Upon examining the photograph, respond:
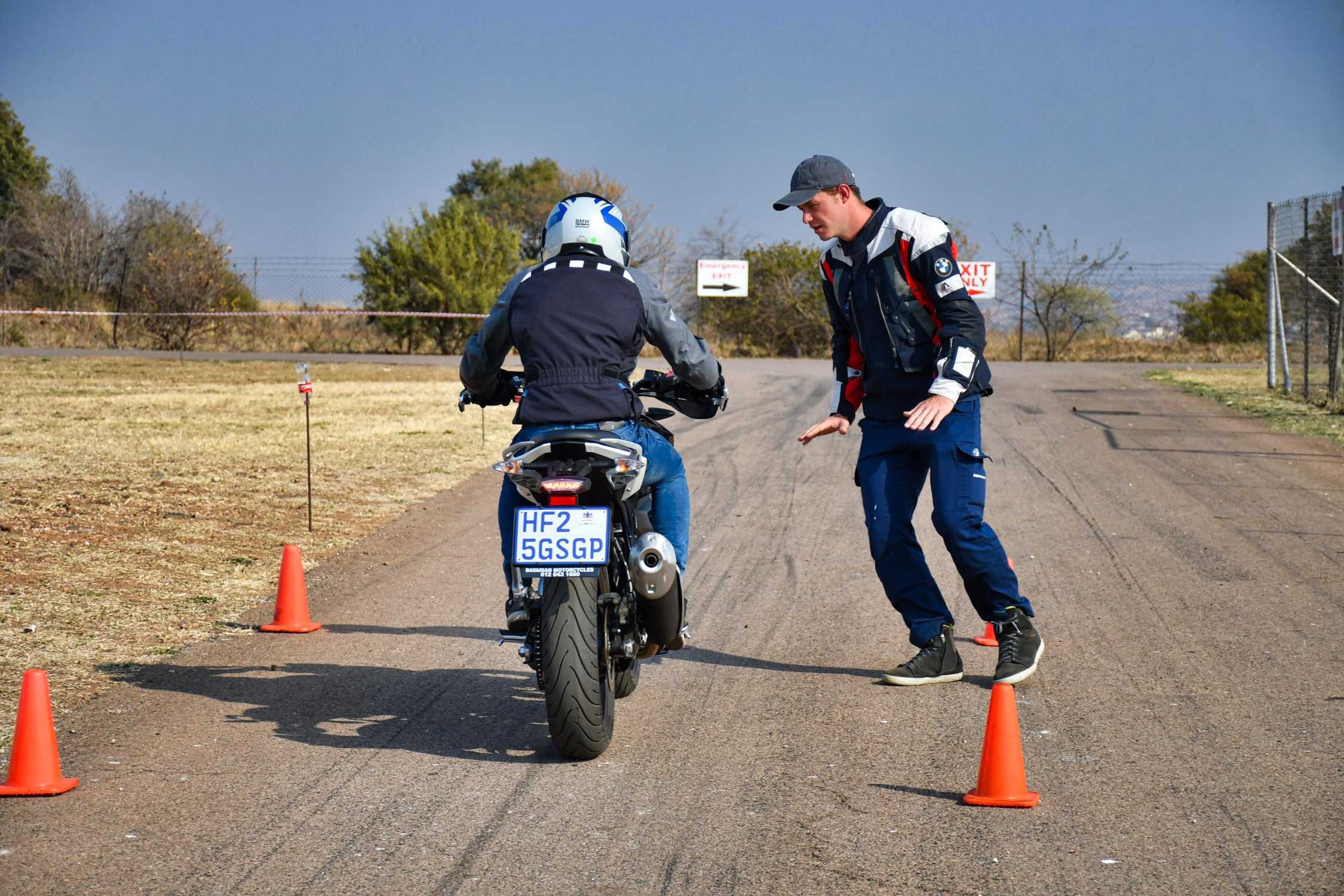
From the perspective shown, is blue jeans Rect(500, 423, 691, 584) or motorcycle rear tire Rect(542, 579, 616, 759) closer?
motorcycle rear tire Rect(542, 579, 616, 759)

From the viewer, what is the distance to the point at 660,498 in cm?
528

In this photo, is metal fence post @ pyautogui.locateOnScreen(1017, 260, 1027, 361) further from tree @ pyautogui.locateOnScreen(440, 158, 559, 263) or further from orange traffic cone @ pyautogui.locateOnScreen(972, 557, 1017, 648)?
orange traffic cone @ pyautogui.locateOnScreen(972, 557, 1017, 648)

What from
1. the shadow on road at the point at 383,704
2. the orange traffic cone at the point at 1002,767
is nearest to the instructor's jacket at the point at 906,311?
the orange traffic cone at the point at 1002,767

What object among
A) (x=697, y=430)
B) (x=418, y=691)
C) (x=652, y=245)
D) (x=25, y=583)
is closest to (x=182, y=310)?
(x=652, y=245)

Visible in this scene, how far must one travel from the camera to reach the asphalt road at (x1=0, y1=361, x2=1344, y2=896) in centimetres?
394

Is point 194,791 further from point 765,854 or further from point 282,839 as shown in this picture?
point 765,854

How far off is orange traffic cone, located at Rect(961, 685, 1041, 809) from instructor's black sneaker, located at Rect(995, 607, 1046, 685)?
1.33 meters

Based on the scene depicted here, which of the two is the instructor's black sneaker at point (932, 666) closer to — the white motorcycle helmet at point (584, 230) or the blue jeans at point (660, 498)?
the blue jeans at point (660, 498)

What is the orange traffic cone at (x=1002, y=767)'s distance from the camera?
14.5ft

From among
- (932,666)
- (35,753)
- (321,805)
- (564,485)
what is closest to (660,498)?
(564,485)

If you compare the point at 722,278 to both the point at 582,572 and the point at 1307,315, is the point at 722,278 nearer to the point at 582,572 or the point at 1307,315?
Result: the point at 1307,315

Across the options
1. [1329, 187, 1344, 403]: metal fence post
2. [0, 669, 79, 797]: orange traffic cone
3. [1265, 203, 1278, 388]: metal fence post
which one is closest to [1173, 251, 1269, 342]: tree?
[1265, 203, 1278, 388]: metal fence post

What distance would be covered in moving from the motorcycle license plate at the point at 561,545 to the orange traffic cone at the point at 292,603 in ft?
8.64

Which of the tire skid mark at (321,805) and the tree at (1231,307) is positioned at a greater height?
the tree at (1231,307)
